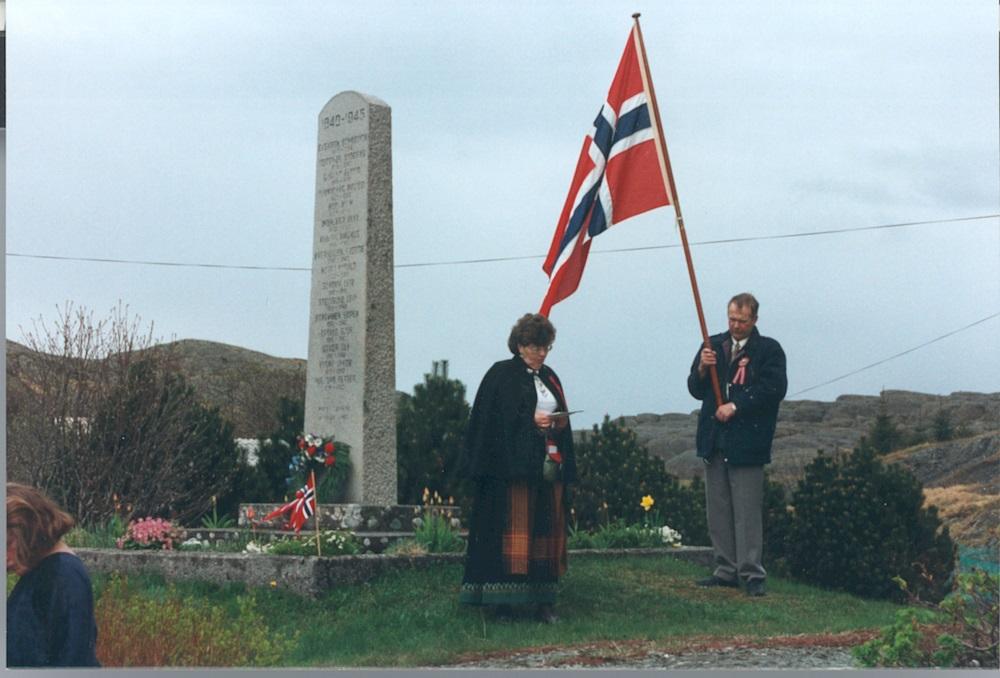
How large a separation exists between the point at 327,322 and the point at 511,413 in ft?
10.0

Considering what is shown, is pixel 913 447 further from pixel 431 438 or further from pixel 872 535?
pixel 431 438

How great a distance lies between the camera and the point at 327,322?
12.0m

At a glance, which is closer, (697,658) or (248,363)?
(697,658)

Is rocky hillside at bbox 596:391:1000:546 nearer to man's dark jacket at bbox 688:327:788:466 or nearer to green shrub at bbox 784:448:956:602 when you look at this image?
green shrub at bbox 784:448:956:602

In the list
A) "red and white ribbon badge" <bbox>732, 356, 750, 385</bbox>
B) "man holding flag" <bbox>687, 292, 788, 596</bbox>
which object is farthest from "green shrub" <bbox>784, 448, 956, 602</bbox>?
"red and white ribbon badge" <bbox>732, 356, 750, 385</bbox>

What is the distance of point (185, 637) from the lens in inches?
343

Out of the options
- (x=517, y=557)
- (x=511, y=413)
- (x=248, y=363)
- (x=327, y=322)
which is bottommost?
(x=517, y=557)

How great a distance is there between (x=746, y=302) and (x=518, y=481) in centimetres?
217

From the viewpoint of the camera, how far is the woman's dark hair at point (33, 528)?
6.11 m

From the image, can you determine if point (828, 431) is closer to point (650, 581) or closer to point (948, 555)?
point (948, 555)

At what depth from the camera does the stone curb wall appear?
1000 centimetres

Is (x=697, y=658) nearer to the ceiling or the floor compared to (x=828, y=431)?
nearer to the floor

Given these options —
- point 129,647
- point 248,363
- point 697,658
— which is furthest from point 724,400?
point 248,363

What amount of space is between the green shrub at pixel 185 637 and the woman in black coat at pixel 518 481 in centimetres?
137
